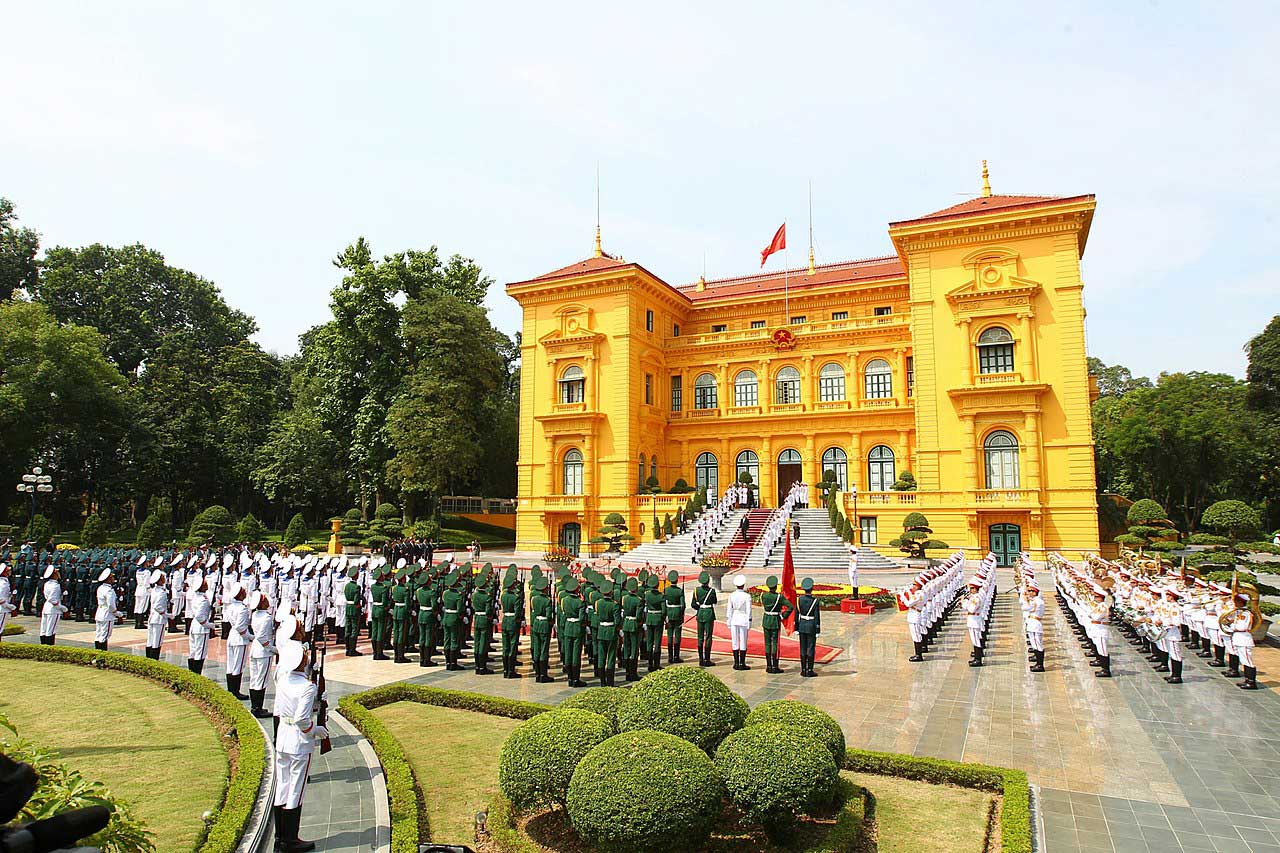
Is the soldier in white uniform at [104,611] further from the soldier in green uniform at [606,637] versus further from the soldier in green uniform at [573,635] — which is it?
the soldier in green uniform at [606,637]

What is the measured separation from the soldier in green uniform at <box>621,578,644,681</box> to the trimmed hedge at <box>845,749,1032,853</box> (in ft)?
14.7

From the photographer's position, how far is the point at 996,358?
31.1 metres

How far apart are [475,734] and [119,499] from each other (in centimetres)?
4381

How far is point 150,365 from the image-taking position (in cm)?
4609

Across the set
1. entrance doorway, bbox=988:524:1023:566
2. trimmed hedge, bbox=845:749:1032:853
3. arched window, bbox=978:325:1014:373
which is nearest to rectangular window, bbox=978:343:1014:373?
arched window, bbox=978:325:1014:373


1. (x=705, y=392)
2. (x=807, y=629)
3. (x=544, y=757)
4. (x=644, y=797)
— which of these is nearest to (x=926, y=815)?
(x=644, y=797)

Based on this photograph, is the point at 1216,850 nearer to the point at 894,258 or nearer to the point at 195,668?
the point at 195,668

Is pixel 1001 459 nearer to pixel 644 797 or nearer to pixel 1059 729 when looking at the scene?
pixel 1059 729

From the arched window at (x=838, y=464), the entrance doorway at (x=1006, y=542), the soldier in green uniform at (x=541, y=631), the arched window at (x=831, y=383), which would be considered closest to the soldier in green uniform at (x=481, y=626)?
the soldier in green uniform at (x=541, y=631)

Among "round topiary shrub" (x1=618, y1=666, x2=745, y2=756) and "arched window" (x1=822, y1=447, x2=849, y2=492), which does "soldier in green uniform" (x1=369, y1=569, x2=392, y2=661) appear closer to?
"round topiary shrub" (x1=618, y1=666, x2=745, y2=756)

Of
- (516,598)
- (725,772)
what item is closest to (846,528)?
(516,598)

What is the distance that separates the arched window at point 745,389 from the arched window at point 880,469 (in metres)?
6.45

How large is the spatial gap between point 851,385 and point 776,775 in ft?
108

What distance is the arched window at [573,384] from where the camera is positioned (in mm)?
38031
